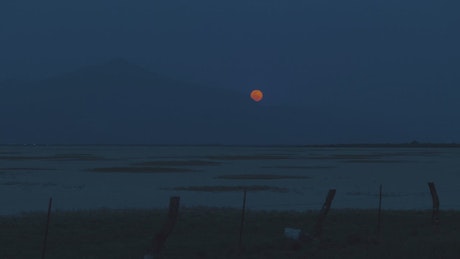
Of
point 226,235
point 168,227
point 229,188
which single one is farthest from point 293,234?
point 229,188

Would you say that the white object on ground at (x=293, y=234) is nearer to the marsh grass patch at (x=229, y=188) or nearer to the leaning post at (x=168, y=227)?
the leaning post at (x=168, y=227)

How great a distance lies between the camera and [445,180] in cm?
4478

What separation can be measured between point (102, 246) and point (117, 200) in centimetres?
1424

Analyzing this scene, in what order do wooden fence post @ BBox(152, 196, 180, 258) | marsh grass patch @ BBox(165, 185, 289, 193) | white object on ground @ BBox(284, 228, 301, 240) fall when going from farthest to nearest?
marsh grass patch @ BBox(165, 185, 289, 193) → white object on ground @ BBox(284, 228, 301, 240) → wooden fence post @ BBox(152, 196, 180, 258)

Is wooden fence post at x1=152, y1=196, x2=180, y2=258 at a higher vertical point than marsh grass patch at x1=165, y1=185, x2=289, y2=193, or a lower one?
lower

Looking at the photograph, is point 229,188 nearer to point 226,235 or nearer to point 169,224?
point 226,235

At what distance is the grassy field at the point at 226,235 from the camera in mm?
14230

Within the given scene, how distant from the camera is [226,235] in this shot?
17953mm

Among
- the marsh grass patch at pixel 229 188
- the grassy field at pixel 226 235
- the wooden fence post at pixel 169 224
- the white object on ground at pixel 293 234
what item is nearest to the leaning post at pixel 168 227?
the wooden fence post at pixel 169 224

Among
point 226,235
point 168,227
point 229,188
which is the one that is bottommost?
point 168,227

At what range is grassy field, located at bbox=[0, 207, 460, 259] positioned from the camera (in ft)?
46.7

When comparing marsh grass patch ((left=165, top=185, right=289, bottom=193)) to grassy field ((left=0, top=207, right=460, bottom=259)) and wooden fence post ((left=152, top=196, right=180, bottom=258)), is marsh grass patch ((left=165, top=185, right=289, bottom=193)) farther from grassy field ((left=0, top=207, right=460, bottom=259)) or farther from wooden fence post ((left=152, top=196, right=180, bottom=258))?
wooden fence post ((left=152, top=196, right=180, bottom=258))

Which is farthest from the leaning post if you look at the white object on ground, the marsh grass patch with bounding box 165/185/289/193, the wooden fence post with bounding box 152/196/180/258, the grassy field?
the marsh grass patch with bounding box 165/185/289/193

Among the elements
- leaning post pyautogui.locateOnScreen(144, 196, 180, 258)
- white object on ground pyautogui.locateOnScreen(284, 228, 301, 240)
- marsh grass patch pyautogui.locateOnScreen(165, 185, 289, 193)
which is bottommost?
leaning post pyautogui.locateOnScreen(144, 196, 180, 258)
